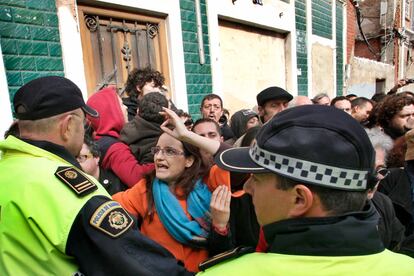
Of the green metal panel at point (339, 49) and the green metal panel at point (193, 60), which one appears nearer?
the green metal panel at point (193, 60)

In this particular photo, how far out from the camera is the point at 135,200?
187 cm

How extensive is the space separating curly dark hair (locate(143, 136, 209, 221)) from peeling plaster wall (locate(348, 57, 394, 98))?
10166mm

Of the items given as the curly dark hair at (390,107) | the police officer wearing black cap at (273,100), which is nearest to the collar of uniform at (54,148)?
the police officer wearing black cap at (273,100)

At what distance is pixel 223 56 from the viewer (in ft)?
18.6

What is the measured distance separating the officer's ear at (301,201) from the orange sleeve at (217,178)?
0.97 metres

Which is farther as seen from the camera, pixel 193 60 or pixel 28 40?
pixel 193 60

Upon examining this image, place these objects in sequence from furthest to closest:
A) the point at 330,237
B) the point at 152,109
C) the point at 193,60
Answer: the point at 193,60 → the point at 152,109 → the point at 330,237

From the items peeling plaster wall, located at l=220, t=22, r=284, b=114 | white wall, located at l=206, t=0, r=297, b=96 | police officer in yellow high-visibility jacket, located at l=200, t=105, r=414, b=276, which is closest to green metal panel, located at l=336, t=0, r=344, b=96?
white wall, located at l=206, t=0, r=297, b=96

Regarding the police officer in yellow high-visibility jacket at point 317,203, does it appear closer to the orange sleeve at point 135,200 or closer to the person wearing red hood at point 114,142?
the orange sleeve at point 135,200

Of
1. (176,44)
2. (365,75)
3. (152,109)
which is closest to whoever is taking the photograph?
(152,109)

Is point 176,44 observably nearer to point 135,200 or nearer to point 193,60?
point 193,60

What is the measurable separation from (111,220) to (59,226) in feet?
0.51

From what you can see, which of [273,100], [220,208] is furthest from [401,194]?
[273,100]

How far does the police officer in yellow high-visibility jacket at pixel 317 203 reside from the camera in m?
0.76
